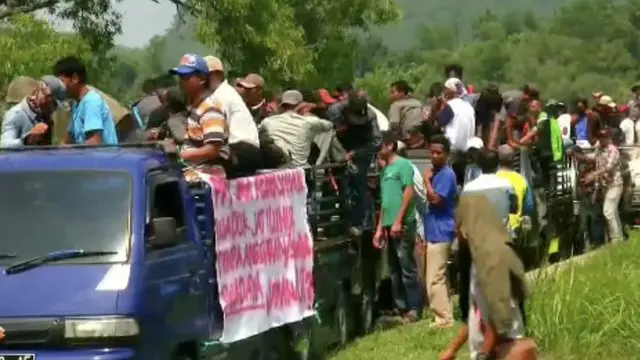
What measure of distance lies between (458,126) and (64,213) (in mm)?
8895

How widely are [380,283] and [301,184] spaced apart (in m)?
3.62

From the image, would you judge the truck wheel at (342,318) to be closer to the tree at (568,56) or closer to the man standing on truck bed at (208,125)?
the man standing on truck bed at (208,125)

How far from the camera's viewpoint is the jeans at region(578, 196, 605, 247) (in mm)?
24312

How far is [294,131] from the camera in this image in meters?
14.8

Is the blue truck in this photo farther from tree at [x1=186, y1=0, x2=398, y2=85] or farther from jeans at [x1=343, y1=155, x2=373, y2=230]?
tree at [x1=186, y1=0, x2=398, y2=85]

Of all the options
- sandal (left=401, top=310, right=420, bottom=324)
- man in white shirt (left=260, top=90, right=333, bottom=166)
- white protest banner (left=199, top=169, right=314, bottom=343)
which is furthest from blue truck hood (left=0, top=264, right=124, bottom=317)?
sandal (left=401, top=310, right=420, bottom=324)

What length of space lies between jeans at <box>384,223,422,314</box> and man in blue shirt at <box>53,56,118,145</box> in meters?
4.64

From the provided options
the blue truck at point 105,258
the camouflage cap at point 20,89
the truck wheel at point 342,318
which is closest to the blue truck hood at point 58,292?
the blue truck at point 105,258

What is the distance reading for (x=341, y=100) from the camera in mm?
17734

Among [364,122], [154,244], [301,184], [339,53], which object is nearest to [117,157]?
[154,244]

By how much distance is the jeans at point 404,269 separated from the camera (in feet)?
54.1

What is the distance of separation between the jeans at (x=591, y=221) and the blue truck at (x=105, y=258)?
1332cm

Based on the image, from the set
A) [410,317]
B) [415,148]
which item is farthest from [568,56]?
[410,317]

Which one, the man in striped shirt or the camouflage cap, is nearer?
the man in striped shirt
